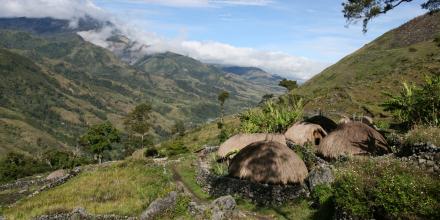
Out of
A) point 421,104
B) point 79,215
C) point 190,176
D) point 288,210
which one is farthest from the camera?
point 190,176

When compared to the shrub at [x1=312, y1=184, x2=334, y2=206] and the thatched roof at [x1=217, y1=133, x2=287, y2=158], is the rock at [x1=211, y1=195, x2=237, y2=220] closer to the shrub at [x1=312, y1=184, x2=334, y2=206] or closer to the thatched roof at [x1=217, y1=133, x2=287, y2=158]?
the shrub at [x1=312, y1=184, x2=334, y2=206]

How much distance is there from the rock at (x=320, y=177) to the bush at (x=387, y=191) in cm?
552

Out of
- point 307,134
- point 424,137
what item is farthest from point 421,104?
point 424,137

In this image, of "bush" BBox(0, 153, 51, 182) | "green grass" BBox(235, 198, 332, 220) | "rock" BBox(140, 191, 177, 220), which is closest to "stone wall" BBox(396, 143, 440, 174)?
"green grass" BBox(235, 198, 332, 220)

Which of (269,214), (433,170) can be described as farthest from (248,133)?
(433,170)

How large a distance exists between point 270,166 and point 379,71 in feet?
330

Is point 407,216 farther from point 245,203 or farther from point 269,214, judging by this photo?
point 245,203

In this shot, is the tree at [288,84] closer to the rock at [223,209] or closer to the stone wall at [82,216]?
the stone wall at [82,216]

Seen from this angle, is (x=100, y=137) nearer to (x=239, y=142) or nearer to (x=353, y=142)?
(x=239, y=142)

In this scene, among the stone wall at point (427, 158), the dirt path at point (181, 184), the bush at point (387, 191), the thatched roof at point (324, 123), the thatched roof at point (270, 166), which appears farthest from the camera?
the thatched roof at point (324, 123)

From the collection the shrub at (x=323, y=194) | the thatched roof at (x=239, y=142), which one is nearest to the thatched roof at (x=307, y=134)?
the thatched roof at (x=239, y=142)

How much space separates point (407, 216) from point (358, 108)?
177 feet

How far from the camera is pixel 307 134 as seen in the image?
39906mm

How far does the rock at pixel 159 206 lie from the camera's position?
22953 millimetres
